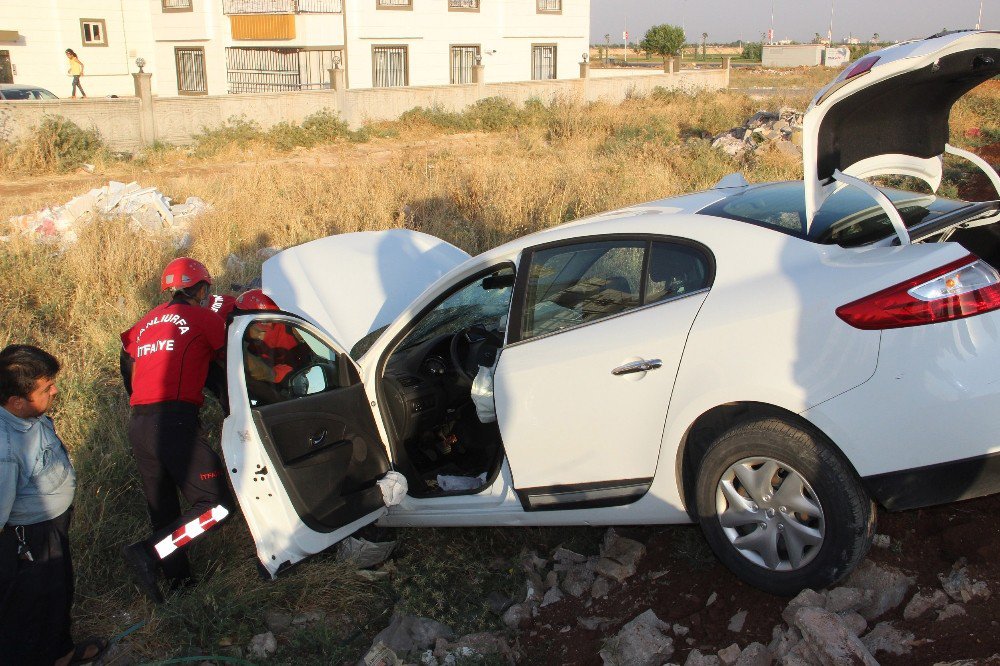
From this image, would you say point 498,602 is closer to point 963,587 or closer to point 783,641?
point 783,641

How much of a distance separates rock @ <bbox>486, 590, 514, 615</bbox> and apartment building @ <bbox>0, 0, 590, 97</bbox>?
87.7 ft

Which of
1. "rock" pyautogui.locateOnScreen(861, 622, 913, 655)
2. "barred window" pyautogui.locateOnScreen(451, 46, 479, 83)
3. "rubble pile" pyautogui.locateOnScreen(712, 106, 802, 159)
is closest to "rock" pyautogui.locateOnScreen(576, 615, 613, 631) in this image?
"rock" pyautogui.locateOnScreen(861, 622, 913, 655)

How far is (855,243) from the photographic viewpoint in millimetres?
3428

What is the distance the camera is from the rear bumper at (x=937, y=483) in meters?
3.04

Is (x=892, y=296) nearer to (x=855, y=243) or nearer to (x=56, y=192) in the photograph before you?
(x=855, y=243)

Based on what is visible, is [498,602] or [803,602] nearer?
[803,602]

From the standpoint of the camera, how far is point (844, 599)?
3.25m

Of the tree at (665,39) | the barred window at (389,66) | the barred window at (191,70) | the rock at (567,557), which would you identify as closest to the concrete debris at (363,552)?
the rock at (567,557)

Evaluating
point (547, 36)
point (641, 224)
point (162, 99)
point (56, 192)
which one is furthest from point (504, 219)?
point (547, 36)

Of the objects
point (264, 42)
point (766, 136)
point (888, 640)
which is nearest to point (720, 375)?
point (888, 640)

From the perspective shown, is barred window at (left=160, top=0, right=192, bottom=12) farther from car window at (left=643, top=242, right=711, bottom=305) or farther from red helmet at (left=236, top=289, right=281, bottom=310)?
car window at (left=643, top=242, right=711, bottom=305)

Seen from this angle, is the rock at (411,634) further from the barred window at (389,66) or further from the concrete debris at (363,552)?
the barred window at (389,66)

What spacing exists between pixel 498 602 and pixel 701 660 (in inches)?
48.4

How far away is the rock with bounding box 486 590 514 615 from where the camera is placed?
4.13 metres
